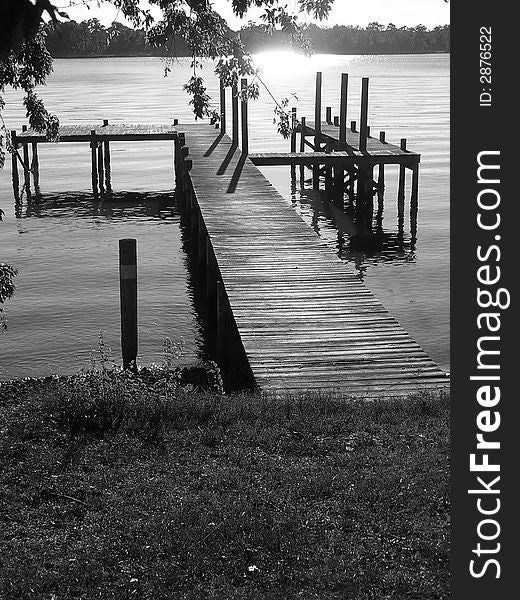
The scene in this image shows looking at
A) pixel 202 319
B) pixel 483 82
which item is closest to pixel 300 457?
pixel 483 82

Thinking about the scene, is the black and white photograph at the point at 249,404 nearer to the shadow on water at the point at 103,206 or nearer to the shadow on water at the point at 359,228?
the shadow on water at the point at 359,228

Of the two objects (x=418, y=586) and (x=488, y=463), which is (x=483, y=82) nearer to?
(x=488, y=463)

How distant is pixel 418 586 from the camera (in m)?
5.24

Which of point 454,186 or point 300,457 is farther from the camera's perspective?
point 300,457

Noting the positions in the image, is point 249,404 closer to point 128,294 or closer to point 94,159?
point 128,294

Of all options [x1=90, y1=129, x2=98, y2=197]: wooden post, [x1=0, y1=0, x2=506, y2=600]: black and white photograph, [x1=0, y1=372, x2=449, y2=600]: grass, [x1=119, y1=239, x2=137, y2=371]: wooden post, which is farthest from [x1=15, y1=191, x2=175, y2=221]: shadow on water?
[x1=0, y1=372, x2=449, y2=600]: grass

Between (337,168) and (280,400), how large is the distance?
78.6ft

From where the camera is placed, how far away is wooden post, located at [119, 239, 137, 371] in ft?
43.8

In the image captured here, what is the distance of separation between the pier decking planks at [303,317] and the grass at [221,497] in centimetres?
96

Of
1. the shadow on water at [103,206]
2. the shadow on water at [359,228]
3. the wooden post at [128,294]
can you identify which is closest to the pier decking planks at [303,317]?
the wooden post at [128,294]

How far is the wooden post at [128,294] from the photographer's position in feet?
43.8

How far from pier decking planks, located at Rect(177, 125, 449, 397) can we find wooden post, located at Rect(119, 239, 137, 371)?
141cm

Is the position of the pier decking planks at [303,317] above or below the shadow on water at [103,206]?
above

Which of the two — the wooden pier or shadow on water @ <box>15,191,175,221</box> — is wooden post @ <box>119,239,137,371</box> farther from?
shadow on water @ <box>15,191,175,221</box>
